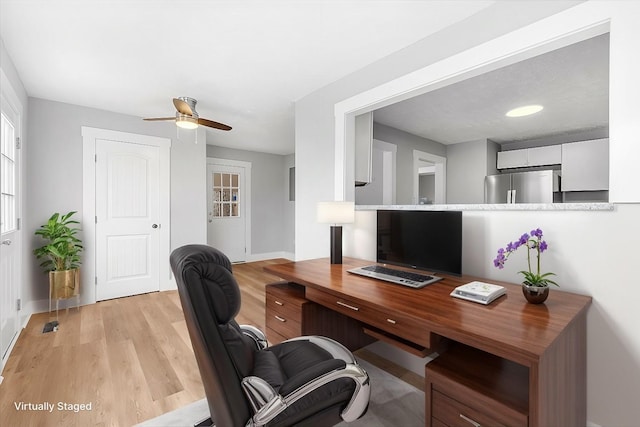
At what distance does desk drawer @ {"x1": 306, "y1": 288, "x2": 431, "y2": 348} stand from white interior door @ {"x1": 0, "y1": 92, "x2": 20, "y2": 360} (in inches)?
103

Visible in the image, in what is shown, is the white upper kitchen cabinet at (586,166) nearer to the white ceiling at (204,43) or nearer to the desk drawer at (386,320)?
the white ceiling at (204,43)

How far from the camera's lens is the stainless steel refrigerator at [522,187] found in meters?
4.11

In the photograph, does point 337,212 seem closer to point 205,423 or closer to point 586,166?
point 205,423

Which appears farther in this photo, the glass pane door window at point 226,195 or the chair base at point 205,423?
the glass pane door window at point 226,195

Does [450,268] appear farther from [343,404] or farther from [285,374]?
[285,374]

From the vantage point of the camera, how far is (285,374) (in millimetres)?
1382

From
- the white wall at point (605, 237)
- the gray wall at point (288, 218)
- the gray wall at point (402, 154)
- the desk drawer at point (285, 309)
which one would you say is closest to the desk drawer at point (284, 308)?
the desk drawer at point (285, 309)

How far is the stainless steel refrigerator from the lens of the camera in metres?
4.11

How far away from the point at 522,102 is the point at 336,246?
8.85ft

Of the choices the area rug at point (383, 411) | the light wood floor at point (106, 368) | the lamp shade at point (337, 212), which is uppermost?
the lamp shade at point (337, 212)

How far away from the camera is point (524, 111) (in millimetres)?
3465

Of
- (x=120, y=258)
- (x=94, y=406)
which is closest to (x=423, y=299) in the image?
(x=94, y=406)

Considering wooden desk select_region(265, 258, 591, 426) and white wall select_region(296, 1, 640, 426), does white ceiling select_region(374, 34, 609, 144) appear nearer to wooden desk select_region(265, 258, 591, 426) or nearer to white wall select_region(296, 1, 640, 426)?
white wall select_region(296, 1, 640, 426)

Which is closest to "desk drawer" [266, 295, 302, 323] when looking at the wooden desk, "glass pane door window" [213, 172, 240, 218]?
the wooden desk
